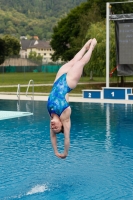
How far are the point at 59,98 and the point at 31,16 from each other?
627 feet

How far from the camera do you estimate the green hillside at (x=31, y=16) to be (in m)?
183

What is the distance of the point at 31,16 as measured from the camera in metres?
194

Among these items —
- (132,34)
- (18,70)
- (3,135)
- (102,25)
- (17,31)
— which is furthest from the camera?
(17,31)

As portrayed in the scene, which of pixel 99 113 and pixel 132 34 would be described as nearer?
pixel 99 113

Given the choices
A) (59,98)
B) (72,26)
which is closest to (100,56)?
(59,98)

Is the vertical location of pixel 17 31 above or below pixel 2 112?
above

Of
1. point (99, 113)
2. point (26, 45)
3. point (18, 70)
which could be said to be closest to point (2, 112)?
point (99, 113)

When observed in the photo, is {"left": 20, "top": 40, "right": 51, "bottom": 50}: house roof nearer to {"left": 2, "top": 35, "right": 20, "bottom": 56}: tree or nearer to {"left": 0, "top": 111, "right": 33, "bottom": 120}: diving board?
{"left": 2, "top": 35, "right": 20, "bottom": 56}: tree

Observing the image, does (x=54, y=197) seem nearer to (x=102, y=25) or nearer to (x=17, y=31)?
(x=102, y=25)

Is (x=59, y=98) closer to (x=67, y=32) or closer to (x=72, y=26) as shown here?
(x=72, y=26)

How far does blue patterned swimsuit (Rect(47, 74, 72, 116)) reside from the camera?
281 inches

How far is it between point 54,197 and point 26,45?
6289 inches

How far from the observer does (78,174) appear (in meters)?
9.07

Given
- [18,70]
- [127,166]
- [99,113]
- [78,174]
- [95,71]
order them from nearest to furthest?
[78,174]
[127,166]
[99,113]
[95,71]
[18,70]
